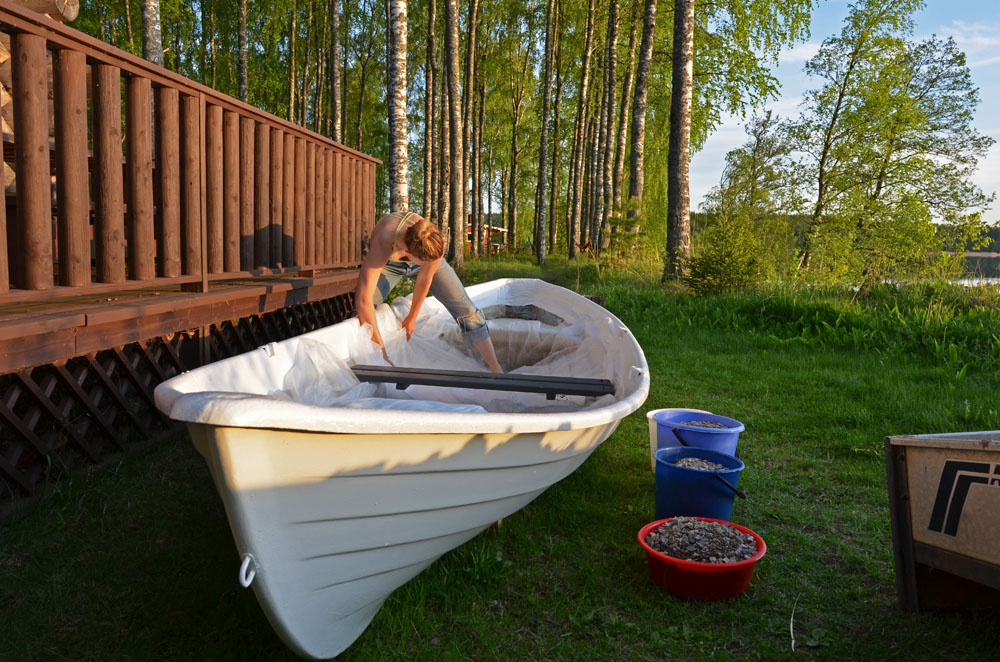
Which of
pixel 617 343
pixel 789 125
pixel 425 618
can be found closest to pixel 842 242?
pixel 789 125

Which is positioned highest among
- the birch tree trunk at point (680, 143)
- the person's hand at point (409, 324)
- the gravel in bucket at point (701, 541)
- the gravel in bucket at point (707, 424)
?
the birch tree trunk at point (680, 143)

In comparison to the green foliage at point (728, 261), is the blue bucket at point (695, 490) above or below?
below

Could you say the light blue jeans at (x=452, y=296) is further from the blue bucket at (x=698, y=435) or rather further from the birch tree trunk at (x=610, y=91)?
the birch tree trunk at (x=610, y=91)

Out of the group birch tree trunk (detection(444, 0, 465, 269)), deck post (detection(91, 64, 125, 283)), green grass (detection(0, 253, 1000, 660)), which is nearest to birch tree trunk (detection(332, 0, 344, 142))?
birch tree trunk (detection(444, 0, 465, 269))

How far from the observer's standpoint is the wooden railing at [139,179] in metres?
2.65

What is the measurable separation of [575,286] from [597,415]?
30.9ft

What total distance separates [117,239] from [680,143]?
8483 mm

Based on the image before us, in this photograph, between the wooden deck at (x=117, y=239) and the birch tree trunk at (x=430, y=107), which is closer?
the wooden deck at (x=117, y=239)

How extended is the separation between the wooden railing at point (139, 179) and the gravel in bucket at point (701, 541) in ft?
9.32

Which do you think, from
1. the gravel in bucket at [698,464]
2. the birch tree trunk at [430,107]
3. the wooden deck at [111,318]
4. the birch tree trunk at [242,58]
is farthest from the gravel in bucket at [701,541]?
the birch tree trunk at [242,58]

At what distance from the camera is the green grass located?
2.22 meters

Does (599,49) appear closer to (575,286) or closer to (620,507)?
(575,286)

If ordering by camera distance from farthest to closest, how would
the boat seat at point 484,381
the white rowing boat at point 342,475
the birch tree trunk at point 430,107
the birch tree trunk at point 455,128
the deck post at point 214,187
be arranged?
the birch tree trunk at point 430,107 → the birch tree trunk at point 455,128 → the deck post at point 214,187 → the boat seat at point 484,381 → the white rowing boat at point 342,475

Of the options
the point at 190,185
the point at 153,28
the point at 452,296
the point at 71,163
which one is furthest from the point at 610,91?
the point at 71,163
